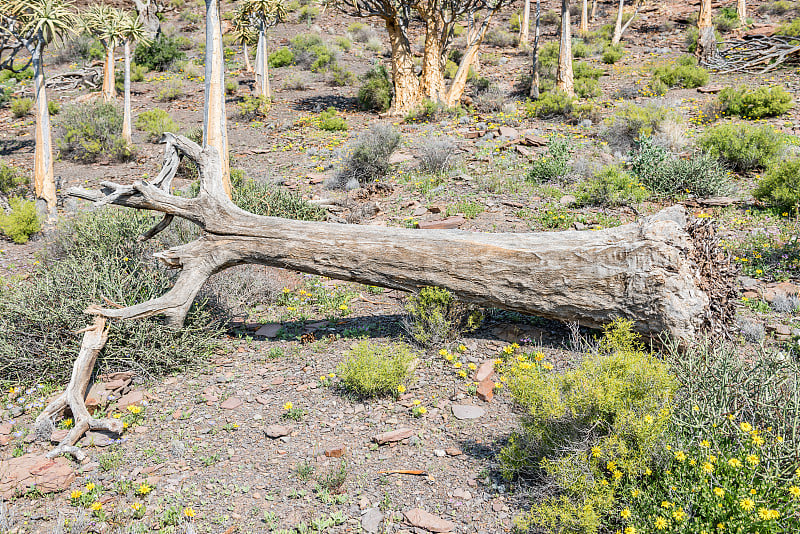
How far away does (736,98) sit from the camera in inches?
482

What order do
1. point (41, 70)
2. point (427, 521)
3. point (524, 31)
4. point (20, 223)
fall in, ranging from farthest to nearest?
point (524, 31) < point (41, 70) < point (20, 223) < point (427, 521)

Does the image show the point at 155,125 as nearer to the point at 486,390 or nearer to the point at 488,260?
the point at 488,260

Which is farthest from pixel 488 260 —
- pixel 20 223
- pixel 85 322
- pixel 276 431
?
pixel 20 223

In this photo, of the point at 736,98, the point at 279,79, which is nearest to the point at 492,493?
the point at 736,98

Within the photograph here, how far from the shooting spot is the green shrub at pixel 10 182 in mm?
12336

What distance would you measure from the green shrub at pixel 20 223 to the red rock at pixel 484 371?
29.3ft

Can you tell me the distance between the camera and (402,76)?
51.9 feet

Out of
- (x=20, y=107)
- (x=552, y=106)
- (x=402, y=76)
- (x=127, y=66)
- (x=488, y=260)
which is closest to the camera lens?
(x=488, y=260)

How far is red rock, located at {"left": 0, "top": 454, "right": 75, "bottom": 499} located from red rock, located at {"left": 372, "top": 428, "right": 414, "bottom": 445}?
2165 mm

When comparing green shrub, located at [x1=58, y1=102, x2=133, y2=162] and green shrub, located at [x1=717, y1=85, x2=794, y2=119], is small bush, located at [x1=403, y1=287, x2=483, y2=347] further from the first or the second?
green shrub, located at [x1=58, y1=102, x2=133, y2=162]

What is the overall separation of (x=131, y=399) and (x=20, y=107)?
1972cm

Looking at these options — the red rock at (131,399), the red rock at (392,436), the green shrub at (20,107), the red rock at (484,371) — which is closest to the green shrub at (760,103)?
the red rock at (484,371)

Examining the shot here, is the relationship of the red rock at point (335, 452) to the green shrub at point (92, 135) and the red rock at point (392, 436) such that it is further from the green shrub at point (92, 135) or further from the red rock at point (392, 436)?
the green shrub at point (92, 135)

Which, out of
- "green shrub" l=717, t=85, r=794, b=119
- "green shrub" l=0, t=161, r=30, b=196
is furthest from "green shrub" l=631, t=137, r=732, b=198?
"green shrub" l=0, t=161, r=30, b=196
